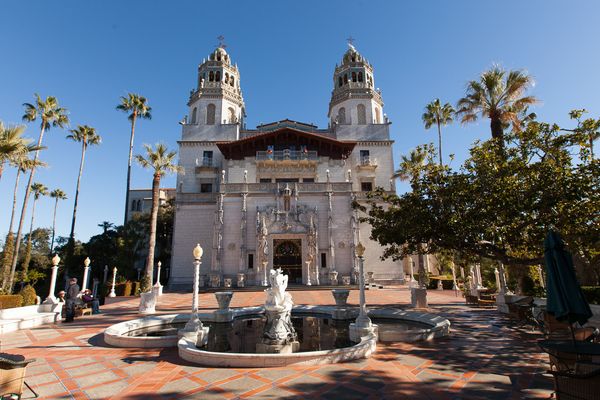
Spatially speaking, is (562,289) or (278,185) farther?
(278,185)

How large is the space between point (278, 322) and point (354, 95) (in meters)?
35.3

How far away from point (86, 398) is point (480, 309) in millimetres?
16390

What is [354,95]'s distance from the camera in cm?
3925

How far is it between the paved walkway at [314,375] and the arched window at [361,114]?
32915mm

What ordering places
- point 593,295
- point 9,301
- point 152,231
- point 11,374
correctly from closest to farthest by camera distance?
point 11,374
point 593,295
point 9,301
point 152,231

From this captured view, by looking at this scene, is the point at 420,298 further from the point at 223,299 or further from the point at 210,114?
the point at 210,114

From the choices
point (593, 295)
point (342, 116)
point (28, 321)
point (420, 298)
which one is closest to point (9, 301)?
point (28, 321)

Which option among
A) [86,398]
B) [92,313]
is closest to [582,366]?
[86,398]

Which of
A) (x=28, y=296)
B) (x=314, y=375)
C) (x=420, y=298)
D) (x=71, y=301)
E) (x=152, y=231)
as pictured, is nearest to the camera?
(x=314, y=375)

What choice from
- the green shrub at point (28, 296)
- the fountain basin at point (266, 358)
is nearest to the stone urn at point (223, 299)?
the fountain basin at point (266, 358)

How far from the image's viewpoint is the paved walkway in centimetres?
541

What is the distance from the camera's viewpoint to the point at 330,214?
3083cm

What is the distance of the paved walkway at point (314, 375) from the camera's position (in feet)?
17.8

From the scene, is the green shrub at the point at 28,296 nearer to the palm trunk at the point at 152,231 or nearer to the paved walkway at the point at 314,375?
the palm trunk at the point at 152,231
